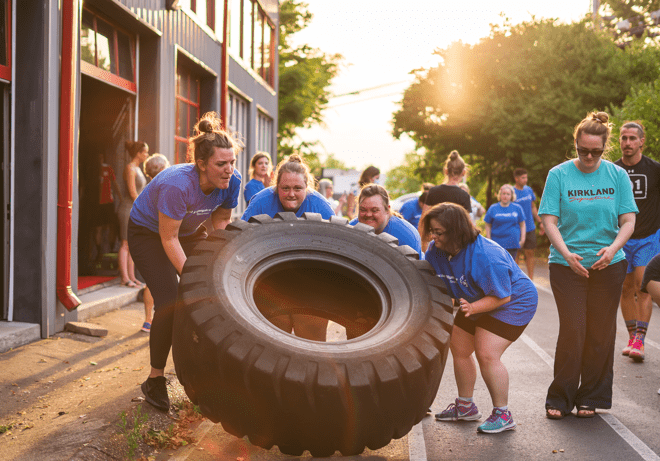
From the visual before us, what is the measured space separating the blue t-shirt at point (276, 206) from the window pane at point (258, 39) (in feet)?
45.5

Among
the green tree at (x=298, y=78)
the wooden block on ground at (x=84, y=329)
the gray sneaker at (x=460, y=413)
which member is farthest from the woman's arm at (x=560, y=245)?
the green tree at (x=298, y=78)

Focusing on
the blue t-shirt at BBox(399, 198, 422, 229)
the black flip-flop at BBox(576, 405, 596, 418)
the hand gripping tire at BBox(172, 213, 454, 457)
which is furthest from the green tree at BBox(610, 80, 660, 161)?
the hand gripping tire at BBox(172, 213, 454, 457)

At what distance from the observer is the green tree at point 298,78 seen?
84.9 feet

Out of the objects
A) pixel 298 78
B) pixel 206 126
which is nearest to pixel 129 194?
pixel 206 126

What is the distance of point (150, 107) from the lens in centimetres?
954

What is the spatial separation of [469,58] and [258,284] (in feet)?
79.5

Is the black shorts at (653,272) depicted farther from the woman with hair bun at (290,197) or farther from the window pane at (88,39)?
the window pane at (88,39)

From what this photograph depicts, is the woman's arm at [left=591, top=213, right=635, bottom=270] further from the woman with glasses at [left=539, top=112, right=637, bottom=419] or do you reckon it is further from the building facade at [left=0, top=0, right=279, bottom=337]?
the building facade at [left=0, top=0, right=279, bottom=337]

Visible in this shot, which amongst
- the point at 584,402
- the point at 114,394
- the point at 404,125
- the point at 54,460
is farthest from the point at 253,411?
the point at 404,125

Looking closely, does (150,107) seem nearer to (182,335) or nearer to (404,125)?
(182,335)

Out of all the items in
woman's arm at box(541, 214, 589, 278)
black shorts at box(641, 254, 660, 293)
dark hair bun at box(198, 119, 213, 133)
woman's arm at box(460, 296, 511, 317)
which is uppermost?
dark hair bun at box(198, 119, 213, 133)

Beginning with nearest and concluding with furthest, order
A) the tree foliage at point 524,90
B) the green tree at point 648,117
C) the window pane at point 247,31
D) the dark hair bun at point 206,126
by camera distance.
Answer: the dark hair bun at point 206,126
the green tree at point 648,117
the window pane at point 247,31
the tree foliage at point 524,90

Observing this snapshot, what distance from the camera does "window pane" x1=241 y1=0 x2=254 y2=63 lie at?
16625 mm

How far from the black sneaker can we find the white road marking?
1521mm
